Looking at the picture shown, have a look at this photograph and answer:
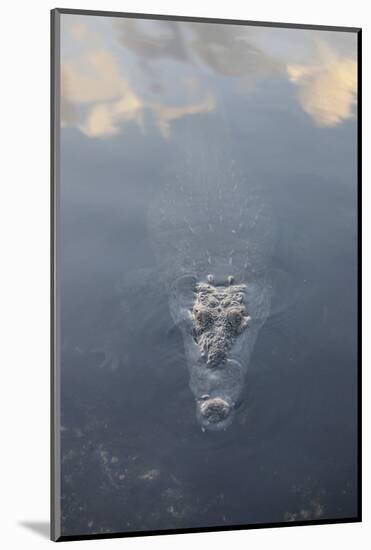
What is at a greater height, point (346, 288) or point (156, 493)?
point (346, 288)

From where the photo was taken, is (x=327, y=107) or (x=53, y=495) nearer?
(x=53, y=495)

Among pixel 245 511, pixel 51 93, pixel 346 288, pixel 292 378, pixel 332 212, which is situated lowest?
pixel 245 511

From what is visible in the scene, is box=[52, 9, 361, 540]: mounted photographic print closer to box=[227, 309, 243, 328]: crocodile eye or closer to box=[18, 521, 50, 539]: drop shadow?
box=[227, 309, 243, 328]: crocodile eye

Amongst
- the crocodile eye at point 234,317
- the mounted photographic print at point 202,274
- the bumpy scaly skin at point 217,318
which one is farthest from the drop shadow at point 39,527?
the crocodile eye at point 234,317

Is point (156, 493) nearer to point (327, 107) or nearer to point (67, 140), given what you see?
point (67, 140)

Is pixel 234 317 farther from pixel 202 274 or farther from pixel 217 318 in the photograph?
pixel 202 274

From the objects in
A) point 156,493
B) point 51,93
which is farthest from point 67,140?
point 156,493
